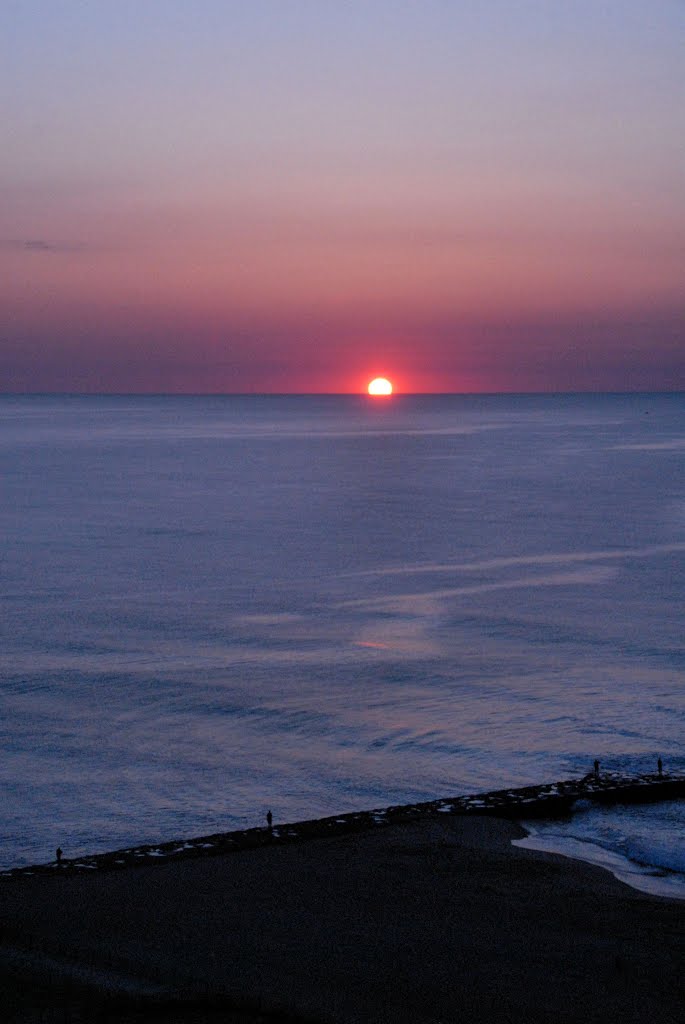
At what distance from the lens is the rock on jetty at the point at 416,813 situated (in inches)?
586

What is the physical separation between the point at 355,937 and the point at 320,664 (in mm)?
14763

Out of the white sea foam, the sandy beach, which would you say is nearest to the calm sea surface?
the white sea foam

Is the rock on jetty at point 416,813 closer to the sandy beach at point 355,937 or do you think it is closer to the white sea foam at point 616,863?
the sandy beach at point 355,937

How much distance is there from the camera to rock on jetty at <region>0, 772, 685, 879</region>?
1489 cm

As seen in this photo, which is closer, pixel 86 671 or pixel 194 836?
pixel 194 836

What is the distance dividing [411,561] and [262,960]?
32.8 meters

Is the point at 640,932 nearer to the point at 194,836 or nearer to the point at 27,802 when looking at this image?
the point at 194,836

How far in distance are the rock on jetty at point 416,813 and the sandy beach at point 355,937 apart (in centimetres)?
32

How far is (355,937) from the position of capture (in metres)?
12.6

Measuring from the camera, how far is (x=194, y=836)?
17375 millimetres

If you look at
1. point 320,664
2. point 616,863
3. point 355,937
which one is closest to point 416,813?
point 616,863

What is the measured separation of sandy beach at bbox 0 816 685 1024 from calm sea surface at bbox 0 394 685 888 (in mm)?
2575

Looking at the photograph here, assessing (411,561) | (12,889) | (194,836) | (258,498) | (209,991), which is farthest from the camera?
(258,498)

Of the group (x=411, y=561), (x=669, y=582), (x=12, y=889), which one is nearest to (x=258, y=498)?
(x=411, y=561)
